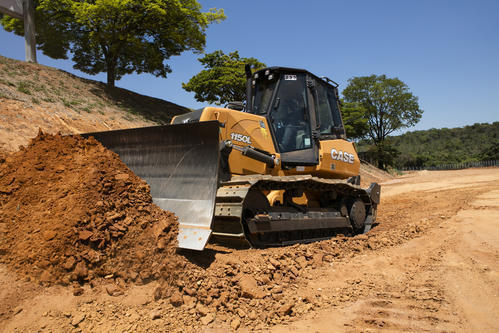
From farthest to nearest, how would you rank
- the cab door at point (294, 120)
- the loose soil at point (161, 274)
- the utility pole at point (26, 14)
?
1. the utility pole at point (26, 14)
2. the cab door at point (294, 120)
3. the loose soil at point (161, 274)

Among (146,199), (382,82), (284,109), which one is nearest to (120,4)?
(284,109)

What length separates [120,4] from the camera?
681 inches

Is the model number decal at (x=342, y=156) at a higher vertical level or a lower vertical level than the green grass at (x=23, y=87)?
lower

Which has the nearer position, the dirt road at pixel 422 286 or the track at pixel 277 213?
the dirt road at pixel 422 286

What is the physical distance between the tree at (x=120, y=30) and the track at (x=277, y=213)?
1568 cm

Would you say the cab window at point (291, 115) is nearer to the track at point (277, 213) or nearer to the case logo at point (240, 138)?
the case logo at point (240, 138)

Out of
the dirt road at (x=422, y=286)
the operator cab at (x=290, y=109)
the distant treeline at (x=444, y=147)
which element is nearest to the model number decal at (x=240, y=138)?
the operator cab at (x=290, y=109)

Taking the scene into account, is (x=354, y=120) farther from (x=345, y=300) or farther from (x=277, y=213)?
(x=345, y=300)

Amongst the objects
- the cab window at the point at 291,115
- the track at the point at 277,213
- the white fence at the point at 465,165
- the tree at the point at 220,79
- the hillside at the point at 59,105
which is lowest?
the white fence at the point at 465,165

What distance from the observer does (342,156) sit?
20.9 feet

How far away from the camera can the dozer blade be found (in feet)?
13.5

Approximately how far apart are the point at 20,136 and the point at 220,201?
782 cm

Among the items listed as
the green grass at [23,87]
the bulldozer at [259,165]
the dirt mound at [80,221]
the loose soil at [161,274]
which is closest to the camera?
the loose soil at [161,274]

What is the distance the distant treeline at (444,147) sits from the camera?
4362 cm
